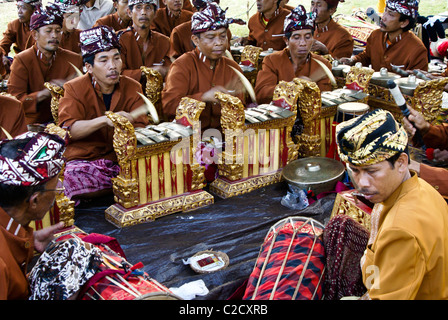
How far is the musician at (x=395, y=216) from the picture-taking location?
180cm

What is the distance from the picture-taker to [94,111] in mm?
4066

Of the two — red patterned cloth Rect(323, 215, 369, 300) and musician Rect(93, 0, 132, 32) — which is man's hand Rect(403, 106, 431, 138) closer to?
red patterned cloth Rect(323, 215, 369, 300)

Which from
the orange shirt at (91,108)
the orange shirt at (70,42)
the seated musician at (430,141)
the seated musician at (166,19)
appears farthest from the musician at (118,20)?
the seated musician at (430,141)

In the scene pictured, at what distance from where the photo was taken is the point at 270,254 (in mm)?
2562

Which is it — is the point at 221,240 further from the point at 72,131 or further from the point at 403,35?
the point at 403,35

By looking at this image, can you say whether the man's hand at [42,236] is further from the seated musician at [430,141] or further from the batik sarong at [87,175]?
the seated musician at [430,141]

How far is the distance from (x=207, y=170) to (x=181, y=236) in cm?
83

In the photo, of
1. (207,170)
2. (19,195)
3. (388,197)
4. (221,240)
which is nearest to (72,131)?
(207,170)

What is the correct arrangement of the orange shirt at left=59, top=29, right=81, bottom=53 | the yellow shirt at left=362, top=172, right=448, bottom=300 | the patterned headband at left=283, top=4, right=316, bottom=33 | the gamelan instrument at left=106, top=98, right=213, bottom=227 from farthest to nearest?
the orange shirt at left=59, top=29, right=81, bottom=53
the patterned headband at left=283, top=4, right=316, bottom=33
the gamelan instrument at left=106, top=98, right=213, bottom=227
the yellow shirt at left=362, top=172, right=448, bottom=300

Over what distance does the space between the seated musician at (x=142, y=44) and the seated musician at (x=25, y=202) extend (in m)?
3.60

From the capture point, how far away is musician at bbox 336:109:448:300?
1.80 metres

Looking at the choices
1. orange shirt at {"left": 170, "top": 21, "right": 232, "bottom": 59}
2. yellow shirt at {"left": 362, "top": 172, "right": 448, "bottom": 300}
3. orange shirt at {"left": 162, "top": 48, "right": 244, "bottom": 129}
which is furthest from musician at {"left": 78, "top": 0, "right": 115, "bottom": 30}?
yellow shirt at {"left": 362, "top": 172, "right": 448, "bottom": 300}

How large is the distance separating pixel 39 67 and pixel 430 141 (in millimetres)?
3501

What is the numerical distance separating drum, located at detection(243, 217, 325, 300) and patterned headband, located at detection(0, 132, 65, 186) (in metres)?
1.03
